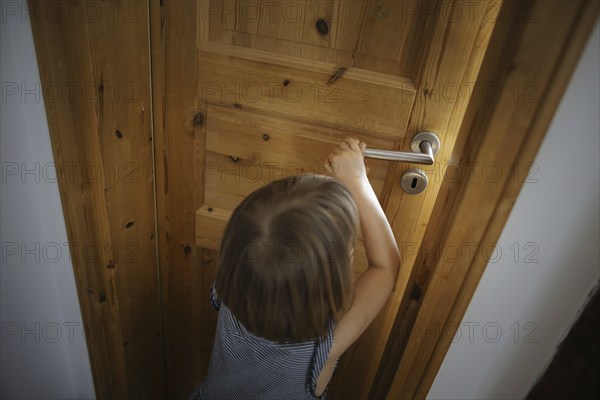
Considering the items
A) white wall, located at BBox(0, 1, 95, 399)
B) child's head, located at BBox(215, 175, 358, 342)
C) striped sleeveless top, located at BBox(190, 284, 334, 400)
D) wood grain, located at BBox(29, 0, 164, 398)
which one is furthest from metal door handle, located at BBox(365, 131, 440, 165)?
white wall, located at BBox(0, 1, 95, 399)

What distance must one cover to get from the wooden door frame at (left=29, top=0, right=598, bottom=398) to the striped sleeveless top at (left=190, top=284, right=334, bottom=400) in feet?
0.86

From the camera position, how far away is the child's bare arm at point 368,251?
0.74 metres

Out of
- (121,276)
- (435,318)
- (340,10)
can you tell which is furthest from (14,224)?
(435,318)

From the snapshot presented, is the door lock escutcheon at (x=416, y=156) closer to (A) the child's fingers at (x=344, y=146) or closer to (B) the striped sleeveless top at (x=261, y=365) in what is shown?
(A) the child's fingers at (x=344, y=146)

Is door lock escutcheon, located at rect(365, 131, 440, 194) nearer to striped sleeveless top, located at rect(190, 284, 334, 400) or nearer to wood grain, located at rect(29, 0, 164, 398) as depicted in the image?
striped sleeveless top, located at rect(190, 284, 334, 400)

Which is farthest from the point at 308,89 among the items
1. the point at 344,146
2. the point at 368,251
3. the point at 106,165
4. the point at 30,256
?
the point at 30,256

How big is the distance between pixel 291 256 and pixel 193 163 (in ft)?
A: 1.55

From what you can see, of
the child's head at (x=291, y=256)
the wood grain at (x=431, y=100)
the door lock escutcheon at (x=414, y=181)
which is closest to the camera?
the child's head at (x=291, y=256)

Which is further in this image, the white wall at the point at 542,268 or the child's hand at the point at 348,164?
the child's hand at the point at 348,164

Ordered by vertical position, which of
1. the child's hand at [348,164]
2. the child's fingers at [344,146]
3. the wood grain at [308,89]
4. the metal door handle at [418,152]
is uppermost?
the wood grain at [308,89]

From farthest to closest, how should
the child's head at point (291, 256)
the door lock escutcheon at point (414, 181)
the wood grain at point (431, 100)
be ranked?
the door lock escutcheon at point (414, 181) → the wood grain at point (431, 100) → the child's head at point (291, 256)

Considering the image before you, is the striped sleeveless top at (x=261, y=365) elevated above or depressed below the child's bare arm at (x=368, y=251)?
below

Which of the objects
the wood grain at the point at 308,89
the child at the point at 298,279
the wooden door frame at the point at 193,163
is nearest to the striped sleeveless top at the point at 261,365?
the child at the point at 298,279

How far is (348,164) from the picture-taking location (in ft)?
2.54
